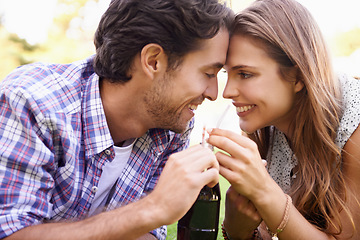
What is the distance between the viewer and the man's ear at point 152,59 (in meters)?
2.20

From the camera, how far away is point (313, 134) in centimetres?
243

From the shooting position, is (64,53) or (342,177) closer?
(342,177)

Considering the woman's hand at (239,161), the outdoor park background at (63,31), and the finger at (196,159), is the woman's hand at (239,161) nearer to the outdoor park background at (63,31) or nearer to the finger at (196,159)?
the finger at (196,159)

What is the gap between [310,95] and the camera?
7.47 ft

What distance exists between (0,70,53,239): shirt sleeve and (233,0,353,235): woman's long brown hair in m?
1.24

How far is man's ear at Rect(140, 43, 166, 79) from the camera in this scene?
2.20 metres

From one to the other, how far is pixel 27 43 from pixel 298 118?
26.9ft

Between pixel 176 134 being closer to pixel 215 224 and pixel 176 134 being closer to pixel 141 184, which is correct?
pixel 141 184

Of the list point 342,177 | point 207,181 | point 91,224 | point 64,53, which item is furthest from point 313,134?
point 64,53

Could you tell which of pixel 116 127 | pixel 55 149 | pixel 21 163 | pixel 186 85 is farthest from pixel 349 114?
pixel 21 163

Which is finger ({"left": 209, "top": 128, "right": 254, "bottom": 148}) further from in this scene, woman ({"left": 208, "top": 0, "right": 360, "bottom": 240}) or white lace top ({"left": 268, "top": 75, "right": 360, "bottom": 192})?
white lace top ({"left": 268, "top": 75, "right": 360, "bottom": 192})

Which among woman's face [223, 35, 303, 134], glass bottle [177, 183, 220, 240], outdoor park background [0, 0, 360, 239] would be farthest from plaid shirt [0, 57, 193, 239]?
outdoor park background [0, 0, 360, 239]

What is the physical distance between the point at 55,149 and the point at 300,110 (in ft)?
4.61

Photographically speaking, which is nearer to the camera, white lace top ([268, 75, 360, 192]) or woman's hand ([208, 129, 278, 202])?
woman's hand ([208, 129, 278, 202])
